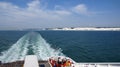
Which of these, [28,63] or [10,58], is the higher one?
[28,63]

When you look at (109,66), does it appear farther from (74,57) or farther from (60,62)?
(74,57)

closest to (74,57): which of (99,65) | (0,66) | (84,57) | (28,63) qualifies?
(84,57)

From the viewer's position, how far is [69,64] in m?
19.6

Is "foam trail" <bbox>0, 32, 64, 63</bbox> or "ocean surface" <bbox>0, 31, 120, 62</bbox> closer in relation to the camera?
"foam trail" <bbox>0, 32, 64, 63</bbox>

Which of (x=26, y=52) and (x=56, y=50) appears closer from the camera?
(x=26, y=52)

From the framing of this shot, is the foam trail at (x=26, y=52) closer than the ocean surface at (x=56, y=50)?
Yes

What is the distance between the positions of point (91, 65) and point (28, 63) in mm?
9174

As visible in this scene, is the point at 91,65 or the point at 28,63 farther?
the point at 91,65

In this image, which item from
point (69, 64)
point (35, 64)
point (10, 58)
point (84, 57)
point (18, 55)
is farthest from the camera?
point (84, 57)

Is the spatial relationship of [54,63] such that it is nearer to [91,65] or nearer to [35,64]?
[91,65]

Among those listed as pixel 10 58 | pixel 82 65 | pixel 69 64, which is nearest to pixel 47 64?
pixel 69 64

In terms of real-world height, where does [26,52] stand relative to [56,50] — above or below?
above

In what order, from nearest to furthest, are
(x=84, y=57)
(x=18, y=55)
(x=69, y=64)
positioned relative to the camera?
1. (x=69, y=64)
2. (x=18, y=55)
3. (x=84, y=57)

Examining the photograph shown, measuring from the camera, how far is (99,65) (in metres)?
21.5
